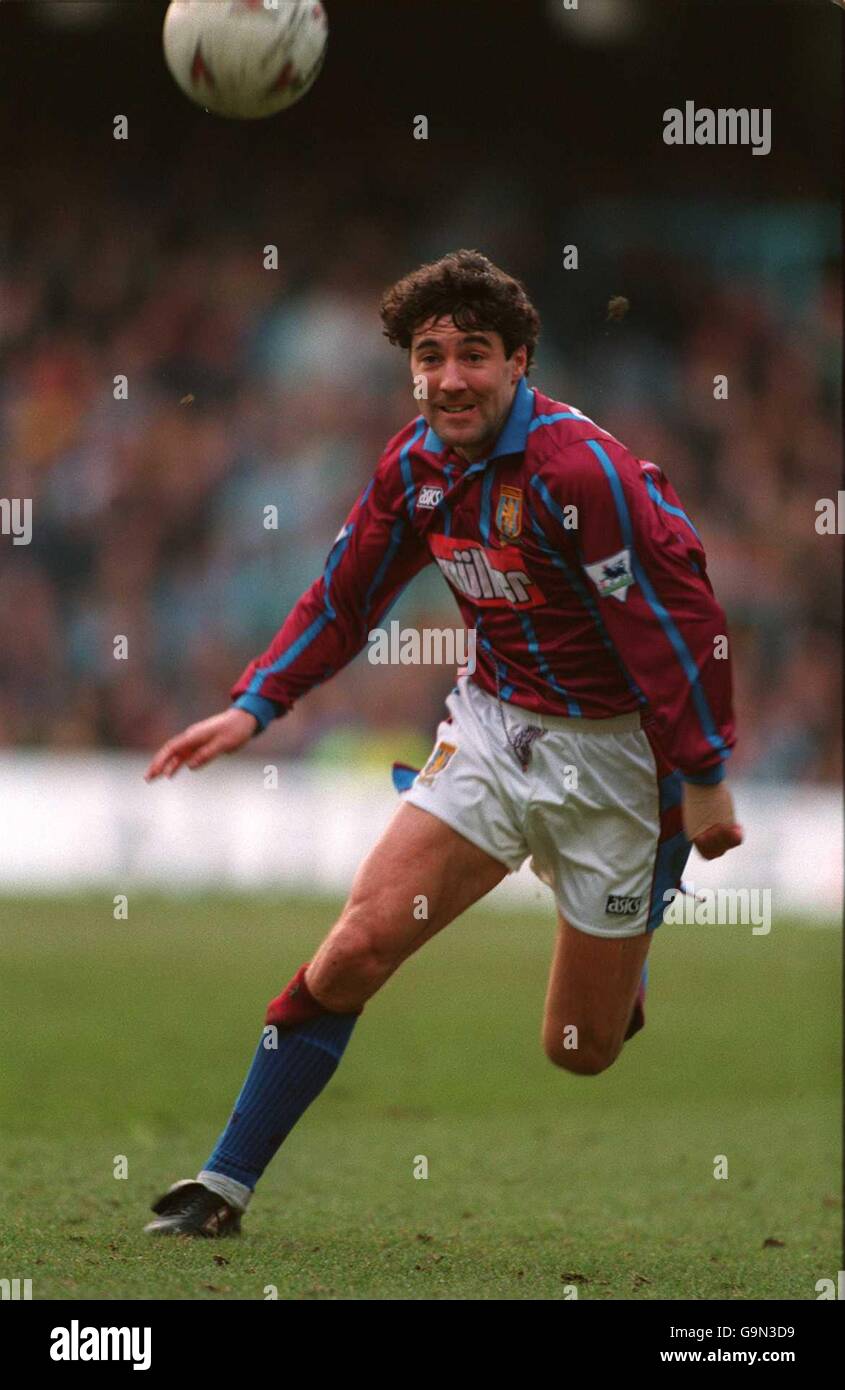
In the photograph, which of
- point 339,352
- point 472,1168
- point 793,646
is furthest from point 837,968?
point 339,352

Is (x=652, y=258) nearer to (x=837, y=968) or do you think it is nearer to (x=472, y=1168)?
(x=837, y=968)

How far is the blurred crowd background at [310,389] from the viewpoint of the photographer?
624 inches

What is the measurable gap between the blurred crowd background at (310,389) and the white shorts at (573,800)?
1042cm

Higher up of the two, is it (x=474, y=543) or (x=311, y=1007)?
(x=474, y=543)

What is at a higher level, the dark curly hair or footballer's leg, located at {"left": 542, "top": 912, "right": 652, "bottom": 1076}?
the dark curly hair

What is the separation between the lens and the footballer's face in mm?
4633

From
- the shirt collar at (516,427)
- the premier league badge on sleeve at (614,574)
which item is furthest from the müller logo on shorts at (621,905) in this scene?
the shirt collar at (516,427)

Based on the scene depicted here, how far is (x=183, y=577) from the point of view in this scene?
16281 millimetres

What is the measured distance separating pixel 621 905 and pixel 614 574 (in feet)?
3.15

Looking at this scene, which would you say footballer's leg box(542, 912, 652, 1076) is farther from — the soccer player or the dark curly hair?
the dark curly hair

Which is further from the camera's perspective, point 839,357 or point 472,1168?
point 839,357

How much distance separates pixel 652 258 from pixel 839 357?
6.13ft
